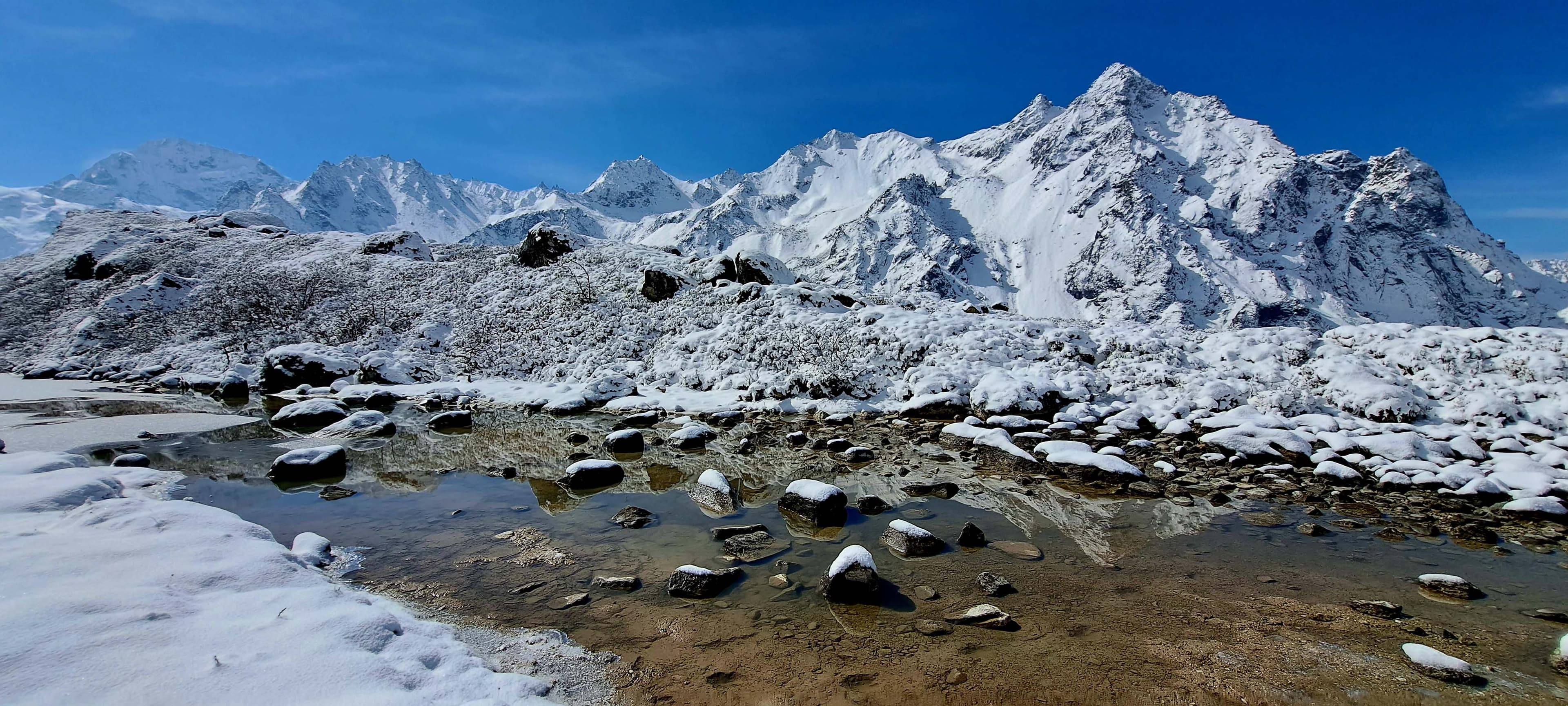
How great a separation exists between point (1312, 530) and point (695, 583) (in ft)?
28.8

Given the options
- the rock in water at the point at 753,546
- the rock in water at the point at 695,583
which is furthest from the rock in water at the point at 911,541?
the rock in water at the point at 695,583

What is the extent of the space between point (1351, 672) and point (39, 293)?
199 ft

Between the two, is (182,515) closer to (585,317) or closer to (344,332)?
(585,317)

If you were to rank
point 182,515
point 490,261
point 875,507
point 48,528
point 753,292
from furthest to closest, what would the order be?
point 490,261 → point 753,292 → point 875,507 → point 182,515 → point 48,528

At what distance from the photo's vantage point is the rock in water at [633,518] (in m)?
8.28

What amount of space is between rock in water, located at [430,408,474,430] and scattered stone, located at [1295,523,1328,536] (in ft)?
59.6

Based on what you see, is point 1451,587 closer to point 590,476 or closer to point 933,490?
point 933,490

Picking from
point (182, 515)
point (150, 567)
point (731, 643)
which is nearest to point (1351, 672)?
point (731, 643)

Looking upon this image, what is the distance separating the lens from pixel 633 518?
27.7 feet

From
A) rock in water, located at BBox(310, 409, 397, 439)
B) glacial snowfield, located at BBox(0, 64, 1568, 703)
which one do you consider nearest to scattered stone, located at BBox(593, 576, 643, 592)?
glacial snowfield, located at BBox(0, 64, 1568, 703)

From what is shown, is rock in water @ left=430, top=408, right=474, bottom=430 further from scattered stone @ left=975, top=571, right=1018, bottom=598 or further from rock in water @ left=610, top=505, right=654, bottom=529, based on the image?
scattered stone @ left=975, top=571, right=1018, bottom=598

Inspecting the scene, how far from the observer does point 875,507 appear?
8.86 m

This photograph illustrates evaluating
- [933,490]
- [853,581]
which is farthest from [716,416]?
[853,581]

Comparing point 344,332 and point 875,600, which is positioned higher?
point 344,332
